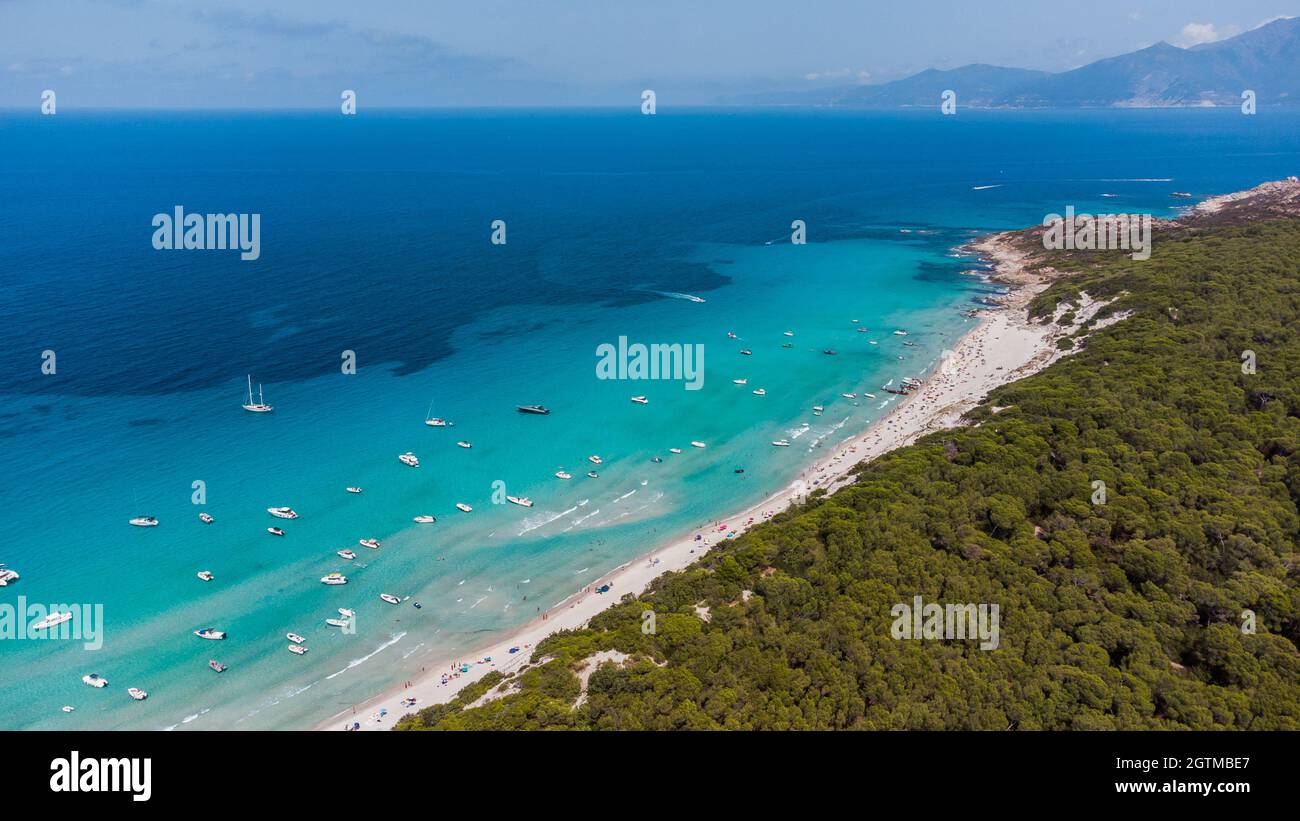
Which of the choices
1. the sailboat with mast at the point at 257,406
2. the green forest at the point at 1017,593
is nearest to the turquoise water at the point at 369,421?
the sailboat with mast at the point at 257,406

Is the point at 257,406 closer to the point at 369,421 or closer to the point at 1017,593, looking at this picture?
the point at 369,421

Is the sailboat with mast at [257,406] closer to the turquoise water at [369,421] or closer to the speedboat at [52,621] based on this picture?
the turquoise water at [369,421]

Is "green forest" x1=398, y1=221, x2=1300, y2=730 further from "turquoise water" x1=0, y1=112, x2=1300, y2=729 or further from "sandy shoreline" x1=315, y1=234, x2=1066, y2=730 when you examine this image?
"turquoise water" x1=0, y1=112, x2=1300, y2=729

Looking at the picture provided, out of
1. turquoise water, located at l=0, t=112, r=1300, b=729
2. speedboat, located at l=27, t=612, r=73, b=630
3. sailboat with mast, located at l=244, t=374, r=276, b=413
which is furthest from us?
sailboat with mast, located at l=244, t=374, r=276, b=413

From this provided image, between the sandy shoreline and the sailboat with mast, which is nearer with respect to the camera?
the sandy shoreline

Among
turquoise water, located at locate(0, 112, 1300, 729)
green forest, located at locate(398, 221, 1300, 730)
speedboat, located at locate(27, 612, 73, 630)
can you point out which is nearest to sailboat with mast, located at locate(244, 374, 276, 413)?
turquoise water, located at locate(0, 112, 1300, 729)
